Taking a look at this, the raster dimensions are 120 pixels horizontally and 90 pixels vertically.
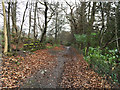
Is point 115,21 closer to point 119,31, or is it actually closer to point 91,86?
point 119,31

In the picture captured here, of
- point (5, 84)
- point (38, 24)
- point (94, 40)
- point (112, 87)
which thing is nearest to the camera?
point (112, 87)

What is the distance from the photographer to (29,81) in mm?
4125

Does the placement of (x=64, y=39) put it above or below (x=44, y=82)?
above

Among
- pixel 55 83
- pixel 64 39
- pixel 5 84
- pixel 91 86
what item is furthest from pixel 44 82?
pixel 64 39

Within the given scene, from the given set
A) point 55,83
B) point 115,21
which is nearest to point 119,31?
point 115,21

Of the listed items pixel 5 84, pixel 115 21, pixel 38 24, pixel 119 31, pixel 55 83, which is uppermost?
pixel 38 24

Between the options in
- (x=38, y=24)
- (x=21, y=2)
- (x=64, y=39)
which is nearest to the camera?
(x=21, y=2)

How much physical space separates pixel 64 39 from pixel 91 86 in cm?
3000

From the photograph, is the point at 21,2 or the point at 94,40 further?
the point at 21,2

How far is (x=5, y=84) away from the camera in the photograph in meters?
3.43

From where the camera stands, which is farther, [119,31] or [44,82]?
[119,31]

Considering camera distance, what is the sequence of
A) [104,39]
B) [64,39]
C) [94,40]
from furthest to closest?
[64,39]
[94,40]
[104,39]

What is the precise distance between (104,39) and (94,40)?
919mm

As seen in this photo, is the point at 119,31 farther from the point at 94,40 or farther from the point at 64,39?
the point at 64,39
